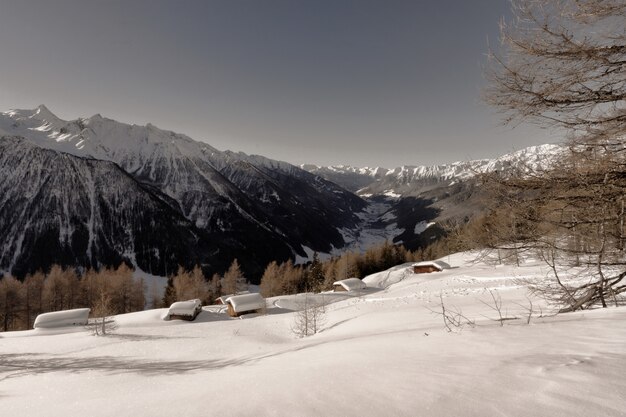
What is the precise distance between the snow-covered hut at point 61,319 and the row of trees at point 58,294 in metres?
17.8

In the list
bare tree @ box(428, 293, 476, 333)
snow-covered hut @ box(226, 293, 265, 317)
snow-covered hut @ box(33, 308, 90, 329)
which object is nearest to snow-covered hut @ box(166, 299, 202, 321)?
snow-covered hut @ box(226, 293, 265, 317)

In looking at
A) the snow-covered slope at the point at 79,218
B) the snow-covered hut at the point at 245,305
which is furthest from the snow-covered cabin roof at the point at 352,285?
the snow-covered slope at the point at 79,218

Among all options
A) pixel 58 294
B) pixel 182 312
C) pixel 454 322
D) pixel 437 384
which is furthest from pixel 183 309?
pixel 58 294

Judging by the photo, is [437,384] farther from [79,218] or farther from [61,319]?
[79,218]

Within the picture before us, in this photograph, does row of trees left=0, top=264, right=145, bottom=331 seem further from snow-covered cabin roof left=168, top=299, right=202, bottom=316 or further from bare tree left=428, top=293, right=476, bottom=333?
bare tree left=428, top=293, right=476, bottom=333

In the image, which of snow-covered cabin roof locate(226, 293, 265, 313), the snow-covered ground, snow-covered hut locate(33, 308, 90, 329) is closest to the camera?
the snow-covered ground

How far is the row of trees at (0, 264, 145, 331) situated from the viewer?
51500 mm

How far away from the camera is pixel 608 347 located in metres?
3.70

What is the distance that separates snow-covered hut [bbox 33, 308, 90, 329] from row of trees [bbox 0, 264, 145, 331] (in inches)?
699

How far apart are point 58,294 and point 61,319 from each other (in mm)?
31536

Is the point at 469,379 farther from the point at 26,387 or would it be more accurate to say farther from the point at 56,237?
the point at 56,237

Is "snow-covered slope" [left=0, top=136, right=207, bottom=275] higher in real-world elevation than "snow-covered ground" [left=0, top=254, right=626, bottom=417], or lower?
higher

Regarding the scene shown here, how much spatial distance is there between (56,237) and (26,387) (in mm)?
145212

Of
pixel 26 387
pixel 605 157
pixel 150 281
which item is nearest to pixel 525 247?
pixel 605 157
